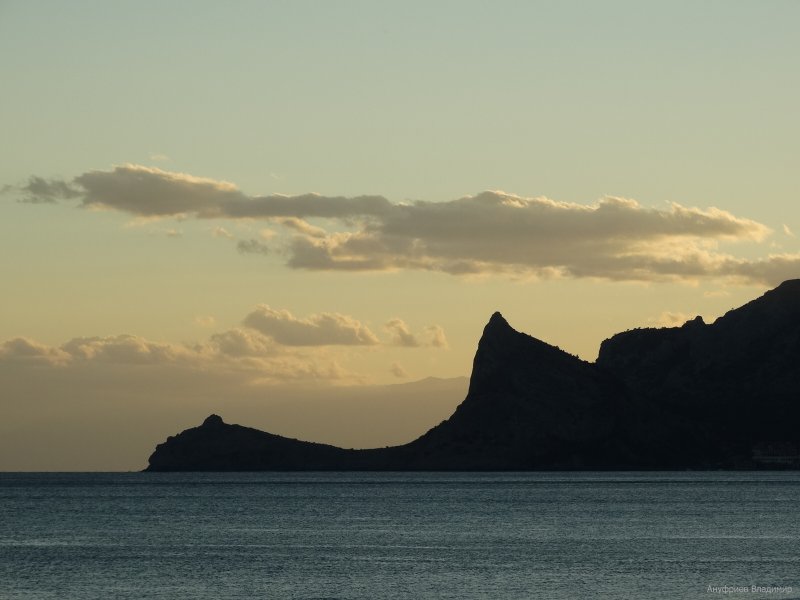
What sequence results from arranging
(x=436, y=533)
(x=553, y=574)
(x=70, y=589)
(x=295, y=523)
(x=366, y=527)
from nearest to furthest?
(x=70, y=589) → (x=553, y=574) → (x=436, y=533) → (x=366, y=527) → (x=295, y=523)

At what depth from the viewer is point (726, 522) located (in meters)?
185

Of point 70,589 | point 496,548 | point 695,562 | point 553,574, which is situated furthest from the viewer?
point 496,548

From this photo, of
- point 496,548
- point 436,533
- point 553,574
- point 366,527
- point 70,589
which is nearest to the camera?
point 70,589

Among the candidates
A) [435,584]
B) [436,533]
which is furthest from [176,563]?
[436,533]

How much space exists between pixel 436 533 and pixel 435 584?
57.6 meters

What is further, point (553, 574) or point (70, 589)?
point (553, 574)

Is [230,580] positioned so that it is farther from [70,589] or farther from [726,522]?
[726,522]

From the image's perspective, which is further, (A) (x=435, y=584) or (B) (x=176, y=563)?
(B) (x=176, y=563)

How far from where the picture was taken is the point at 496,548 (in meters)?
140

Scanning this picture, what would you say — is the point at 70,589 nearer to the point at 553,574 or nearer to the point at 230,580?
the point at 230,580

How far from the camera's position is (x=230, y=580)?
11006 centimetres

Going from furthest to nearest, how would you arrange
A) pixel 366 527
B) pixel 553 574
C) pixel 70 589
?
1. pixel 366 527
2. pixel 553 574
3. pixel 70 589

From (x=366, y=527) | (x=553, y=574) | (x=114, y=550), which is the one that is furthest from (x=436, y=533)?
(x=553, y=574)

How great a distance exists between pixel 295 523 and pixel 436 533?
3170cm
